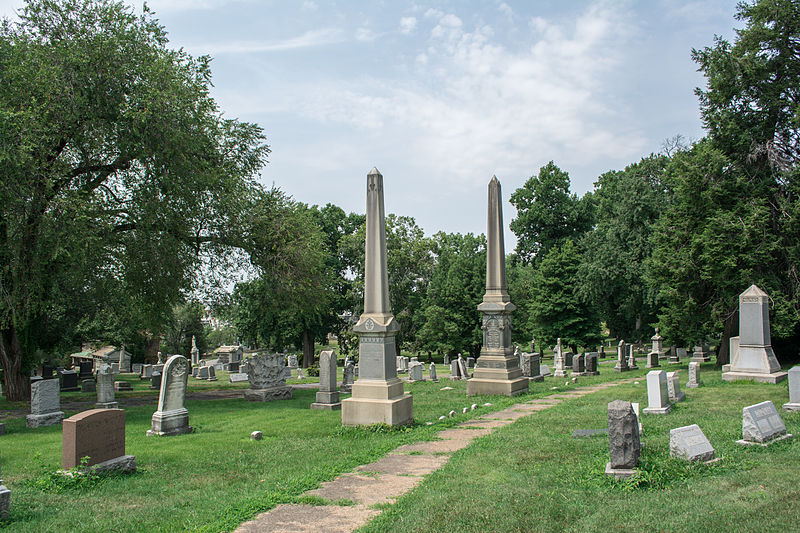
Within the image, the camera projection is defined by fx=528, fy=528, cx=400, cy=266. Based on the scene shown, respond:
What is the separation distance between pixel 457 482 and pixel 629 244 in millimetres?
31978

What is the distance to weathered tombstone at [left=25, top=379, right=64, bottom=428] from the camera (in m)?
12.4

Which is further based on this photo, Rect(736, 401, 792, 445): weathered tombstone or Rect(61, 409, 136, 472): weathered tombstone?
Rect(736, 401, 792, 445): weathered tombstone

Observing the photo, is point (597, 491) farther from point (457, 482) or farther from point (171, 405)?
point (171, 405)

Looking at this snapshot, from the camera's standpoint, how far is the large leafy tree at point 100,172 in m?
14.1

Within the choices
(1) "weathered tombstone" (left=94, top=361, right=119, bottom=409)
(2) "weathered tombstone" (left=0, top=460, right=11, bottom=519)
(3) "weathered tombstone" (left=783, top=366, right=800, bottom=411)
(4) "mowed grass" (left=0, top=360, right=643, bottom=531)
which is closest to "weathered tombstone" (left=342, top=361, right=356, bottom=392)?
(4) "mowed grass" (left=0, top=360, right=643, bottom=531)

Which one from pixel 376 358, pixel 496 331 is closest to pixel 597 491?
pixel 376 358

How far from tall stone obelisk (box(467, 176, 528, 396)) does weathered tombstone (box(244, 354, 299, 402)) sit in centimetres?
645

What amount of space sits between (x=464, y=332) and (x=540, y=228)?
16.4 metres

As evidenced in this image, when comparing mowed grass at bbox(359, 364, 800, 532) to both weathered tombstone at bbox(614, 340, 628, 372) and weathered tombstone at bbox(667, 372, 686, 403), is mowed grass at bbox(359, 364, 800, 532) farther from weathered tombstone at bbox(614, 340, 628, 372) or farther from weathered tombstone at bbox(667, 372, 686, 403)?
weathered tombstone at bbox(614, 340, 628, 372)

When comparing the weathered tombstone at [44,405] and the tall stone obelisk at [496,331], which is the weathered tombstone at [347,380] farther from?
the weathered tombstone at [44,405]

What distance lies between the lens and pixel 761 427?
23.5 feet

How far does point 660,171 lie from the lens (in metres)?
36.1

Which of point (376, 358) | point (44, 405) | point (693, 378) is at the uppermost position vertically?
point (376, 358)

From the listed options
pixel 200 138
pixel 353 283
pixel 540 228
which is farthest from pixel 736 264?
pixel 540 228
